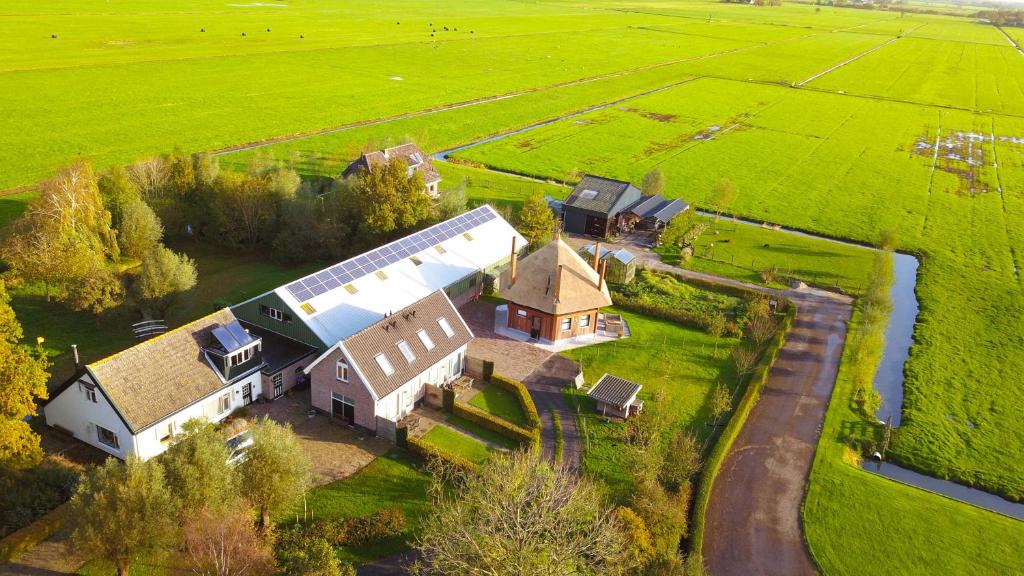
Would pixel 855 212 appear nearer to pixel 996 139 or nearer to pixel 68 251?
pixel 996 139

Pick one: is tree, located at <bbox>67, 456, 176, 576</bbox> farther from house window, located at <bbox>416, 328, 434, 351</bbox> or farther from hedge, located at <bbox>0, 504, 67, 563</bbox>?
house window, located at <bbox>416, 328, 434, 351</bbox>

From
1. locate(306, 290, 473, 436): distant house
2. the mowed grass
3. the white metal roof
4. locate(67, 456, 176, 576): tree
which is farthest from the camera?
the white metal roof

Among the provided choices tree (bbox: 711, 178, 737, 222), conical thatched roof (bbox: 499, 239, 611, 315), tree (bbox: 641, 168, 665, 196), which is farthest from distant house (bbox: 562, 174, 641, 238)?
conical thatched roof (bbox: 499, 239, 611, 315)

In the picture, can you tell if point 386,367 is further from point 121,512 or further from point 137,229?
point 137,229

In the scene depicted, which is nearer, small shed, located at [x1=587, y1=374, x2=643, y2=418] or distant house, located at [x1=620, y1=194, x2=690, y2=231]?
small shed, located at [x1=587, y1=374, x2=643, y2=418]

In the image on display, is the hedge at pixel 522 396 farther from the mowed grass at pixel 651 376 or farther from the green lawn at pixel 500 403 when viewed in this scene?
the mowed grass at pixel 651 376

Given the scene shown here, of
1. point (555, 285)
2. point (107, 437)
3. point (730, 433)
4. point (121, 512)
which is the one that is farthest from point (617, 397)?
point (107, 437)
